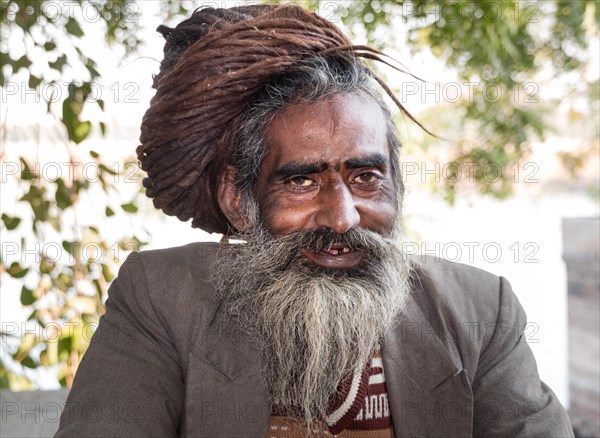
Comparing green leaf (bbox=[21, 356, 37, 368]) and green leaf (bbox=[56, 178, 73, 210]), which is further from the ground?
green leaf (bbox=[56, 178, 73, 210])

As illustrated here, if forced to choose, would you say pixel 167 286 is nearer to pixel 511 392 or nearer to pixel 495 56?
pixel 511 392

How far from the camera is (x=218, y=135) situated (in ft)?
7.23

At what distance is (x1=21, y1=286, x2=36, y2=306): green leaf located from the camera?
2707 millimetres

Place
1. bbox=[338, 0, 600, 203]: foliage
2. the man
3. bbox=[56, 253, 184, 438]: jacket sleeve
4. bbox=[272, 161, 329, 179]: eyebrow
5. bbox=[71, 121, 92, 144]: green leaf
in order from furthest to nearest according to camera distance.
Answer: bbox=[338, 0, 600, 203]: foliage
bbox=[71, 121, 92, 144]: green leaf
bbox=[272, 161, 329, 179]: eyebrow
the man
bbox=[56, 253, 184, 438]: jacket sleeve

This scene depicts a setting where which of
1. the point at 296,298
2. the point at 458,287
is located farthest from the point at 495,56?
the point at 296,298

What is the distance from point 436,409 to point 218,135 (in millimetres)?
992

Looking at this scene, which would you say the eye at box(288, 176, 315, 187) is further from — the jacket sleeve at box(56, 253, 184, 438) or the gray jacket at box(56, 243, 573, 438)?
the jacket sleeve at box(56, 253, 184, 438)

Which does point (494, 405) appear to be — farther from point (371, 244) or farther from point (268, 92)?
point (268, 92)

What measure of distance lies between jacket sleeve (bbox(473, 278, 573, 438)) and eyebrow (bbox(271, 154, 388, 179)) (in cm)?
54

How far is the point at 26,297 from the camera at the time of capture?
107 inches

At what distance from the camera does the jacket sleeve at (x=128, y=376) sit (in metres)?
1.80

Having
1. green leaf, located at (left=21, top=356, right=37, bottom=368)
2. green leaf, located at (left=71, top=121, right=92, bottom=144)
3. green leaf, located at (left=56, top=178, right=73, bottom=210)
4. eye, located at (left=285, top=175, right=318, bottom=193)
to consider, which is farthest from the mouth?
green leaf, located at (left=21, top=356, right=37, bottom=368)

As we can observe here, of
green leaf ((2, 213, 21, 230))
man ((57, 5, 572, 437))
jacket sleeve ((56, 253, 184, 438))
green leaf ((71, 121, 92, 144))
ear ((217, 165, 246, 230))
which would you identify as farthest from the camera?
green leaf ((2, 213, 21, 230))

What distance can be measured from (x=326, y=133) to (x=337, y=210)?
21cm
